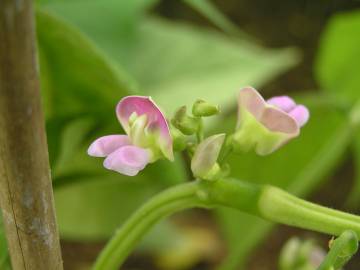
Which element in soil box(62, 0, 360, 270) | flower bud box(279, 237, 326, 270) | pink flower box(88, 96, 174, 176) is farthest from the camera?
soil box(62, 0, 360, 270)

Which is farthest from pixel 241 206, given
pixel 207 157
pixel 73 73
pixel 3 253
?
pixel 73 73

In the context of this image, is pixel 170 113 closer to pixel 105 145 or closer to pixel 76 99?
pixel 76 99

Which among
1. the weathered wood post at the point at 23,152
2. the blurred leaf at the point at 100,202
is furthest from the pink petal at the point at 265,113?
the blurred leaf at the point at 100,202

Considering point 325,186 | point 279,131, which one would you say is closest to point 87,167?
point 279,131

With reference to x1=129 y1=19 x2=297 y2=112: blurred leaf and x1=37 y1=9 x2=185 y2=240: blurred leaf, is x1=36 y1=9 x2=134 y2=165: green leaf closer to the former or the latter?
x1=37 y1=9 x2=185 y2=240: blurred leaf

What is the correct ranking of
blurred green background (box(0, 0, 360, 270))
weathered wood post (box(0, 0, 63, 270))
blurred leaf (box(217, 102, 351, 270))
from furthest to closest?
blurred leaf (box(217, 102, 351, 270)), blurred green background (box(0, 0, 360, 270)), weathered wood post (box(0, 0, 63, 270))

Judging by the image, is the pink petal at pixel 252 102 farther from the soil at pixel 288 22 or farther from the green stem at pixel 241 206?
the soil at pixel 288 22

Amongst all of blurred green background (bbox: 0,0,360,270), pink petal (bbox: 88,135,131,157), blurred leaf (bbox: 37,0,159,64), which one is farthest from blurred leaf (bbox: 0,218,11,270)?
blurred leaf (bbox: 37,0,159,64)
